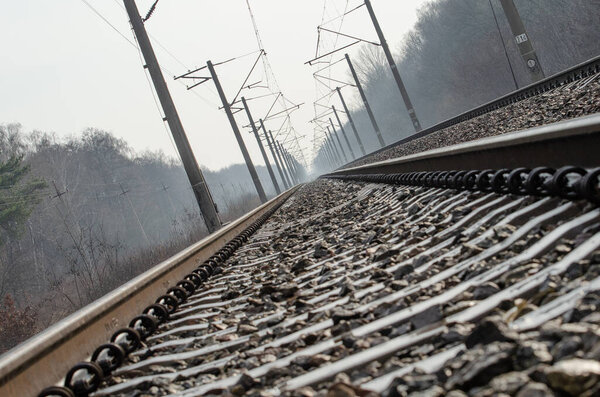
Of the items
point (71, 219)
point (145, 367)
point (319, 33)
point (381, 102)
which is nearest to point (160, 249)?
point (319, 33)

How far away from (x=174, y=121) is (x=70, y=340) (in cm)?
913

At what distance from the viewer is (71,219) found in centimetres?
5334

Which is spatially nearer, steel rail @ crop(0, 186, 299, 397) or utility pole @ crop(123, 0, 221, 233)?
steel rail @ crop(0, 186, 299, 397)

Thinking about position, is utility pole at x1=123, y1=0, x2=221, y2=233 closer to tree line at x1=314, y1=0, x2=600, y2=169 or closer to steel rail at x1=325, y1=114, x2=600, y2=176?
steel rail at x1=325, y1=114, x2=600, y2=176

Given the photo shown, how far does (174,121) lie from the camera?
11359mm

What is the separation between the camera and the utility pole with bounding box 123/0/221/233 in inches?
440

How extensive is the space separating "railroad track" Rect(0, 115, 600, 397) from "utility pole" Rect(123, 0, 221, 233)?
712 centimetres

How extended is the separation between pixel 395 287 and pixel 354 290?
10.6 inches

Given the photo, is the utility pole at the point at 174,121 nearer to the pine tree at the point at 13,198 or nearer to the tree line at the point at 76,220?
the tree line at the point at 76,220

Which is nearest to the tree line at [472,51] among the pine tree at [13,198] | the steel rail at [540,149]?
the steel rail at [540,149]

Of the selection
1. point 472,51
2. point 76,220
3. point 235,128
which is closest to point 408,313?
point 235,128

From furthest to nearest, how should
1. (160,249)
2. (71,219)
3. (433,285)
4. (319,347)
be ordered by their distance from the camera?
(71,219), (160,249), (433,285), (319,347)

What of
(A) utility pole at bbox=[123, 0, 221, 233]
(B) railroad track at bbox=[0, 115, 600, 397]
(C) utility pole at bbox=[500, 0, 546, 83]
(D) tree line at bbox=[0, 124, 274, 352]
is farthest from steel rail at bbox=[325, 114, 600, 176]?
(D) tree line at bbox=[0, 124, 274, 352]

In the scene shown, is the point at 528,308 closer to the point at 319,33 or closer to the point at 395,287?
the point at 395,287
